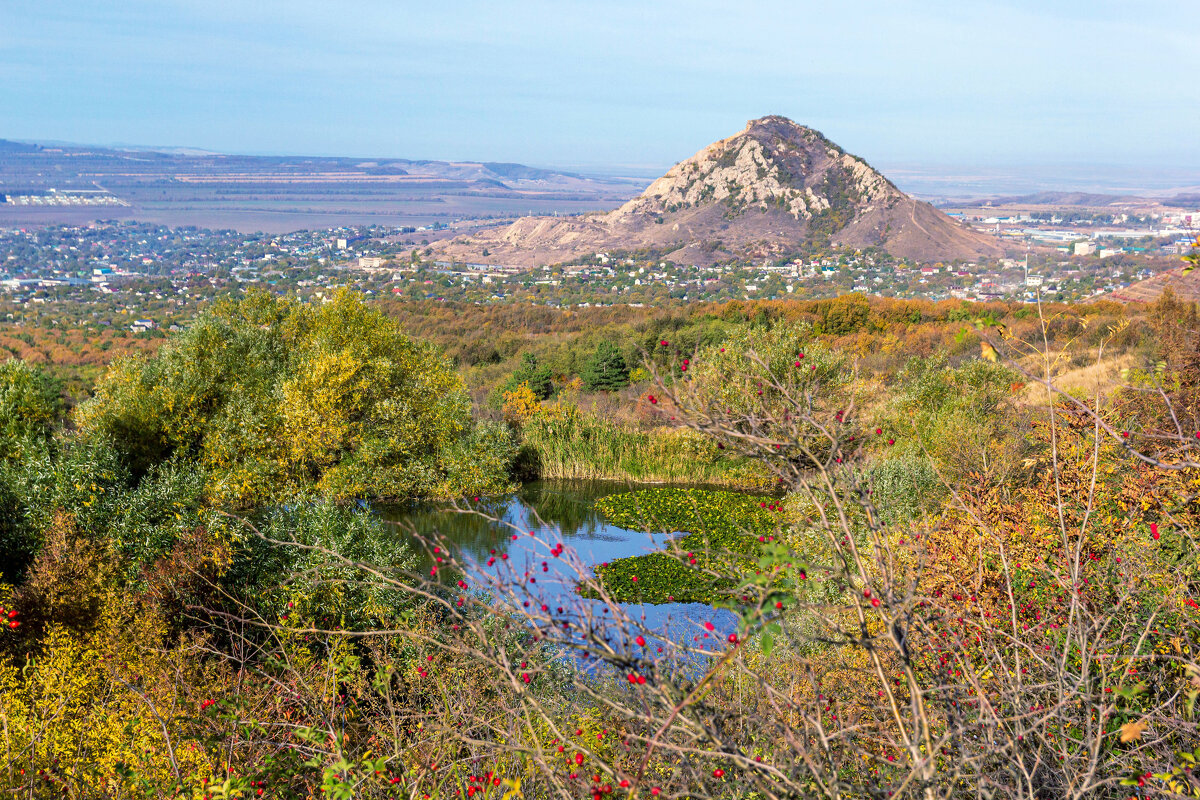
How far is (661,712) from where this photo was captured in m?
2.65

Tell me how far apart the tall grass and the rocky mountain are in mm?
72341

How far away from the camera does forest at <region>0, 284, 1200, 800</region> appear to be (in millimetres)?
2512

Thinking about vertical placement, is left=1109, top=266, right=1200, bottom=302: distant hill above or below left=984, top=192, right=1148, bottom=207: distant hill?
below

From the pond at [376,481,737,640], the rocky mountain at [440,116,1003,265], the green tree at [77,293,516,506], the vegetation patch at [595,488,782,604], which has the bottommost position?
the pond at [376,481,737,640]

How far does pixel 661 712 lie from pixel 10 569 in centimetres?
1000

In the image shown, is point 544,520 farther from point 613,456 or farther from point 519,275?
point 519,275

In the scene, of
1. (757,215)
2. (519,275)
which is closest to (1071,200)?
(757,215)

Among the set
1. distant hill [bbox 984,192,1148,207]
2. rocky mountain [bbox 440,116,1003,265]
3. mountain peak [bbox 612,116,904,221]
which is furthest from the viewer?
distant hill [bbox 984,192,1148,207]

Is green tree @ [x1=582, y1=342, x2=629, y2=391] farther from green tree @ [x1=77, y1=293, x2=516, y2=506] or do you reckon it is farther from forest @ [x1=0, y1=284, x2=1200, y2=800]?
green tree @ [x1=77, y1=293, x2=516, y2=506]

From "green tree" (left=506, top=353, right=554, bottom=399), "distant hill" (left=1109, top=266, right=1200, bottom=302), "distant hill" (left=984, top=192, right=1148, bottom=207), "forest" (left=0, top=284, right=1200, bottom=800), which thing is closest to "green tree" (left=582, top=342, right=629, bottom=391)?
"green tree" (left=506, top=353, right=554, bottom=399)

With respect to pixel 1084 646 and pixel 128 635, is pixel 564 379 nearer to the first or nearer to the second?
pixel 128 635

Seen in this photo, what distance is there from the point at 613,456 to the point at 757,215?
85.1 m

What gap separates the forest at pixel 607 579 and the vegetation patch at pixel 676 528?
4.6 inches

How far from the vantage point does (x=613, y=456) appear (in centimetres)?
2167
